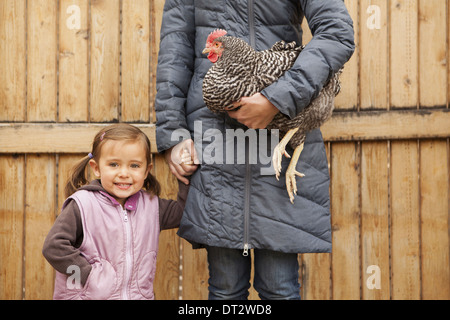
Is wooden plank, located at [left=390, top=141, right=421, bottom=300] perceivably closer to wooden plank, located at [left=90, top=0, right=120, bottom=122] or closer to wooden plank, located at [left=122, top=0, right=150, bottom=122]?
wooden plank, located at [left=122, top=0, right=150, bottom=122]

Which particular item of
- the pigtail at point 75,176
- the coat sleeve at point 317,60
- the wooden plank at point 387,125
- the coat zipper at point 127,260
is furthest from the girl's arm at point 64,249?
the wooden plank at point 387,125

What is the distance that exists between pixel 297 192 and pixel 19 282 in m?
1.37

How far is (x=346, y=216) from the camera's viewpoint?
211 cm

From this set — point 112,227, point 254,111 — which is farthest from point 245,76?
point 112,227

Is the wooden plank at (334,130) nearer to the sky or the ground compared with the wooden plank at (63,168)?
nearer to the sky

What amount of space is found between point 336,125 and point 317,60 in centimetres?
74

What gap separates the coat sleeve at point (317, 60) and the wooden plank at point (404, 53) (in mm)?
716

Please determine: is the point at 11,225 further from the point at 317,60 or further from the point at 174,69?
the point at 317,60

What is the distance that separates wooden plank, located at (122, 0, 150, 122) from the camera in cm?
206

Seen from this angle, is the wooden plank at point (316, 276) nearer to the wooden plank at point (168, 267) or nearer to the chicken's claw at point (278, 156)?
the wooden plank at point (168, 267)

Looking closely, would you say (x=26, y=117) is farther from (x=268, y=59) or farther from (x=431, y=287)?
(x=431, y=287)

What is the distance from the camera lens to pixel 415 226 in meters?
2.10

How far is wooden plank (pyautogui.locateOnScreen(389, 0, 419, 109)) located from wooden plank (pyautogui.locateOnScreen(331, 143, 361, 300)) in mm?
302

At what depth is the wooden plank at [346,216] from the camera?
82.8 inches
